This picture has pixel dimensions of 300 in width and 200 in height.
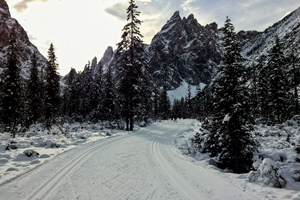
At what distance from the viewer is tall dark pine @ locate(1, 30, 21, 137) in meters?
24.2

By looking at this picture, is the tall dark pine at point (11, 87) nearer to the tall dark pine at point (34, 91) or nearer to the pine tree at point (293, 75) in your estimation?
the tall dark pine at point (34, 91)

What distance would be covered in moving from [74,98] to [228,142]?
46733 millimetres

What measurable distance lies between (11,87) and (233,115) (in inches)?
1115

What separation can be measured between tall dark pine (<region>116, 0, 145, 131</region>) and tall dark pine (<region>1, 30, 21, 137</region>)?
1483cm

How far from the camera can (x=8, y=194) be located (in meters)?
4.76

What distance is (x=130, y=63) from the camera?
74.0ft

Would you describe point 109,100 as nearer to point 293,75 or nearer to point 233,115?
point 233,115

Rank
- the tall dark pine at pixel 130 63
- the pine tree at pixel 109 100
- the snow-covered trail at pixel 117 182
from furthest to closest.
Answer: the pine tree at pixel 109 100, the tall dark pine at pixel 130 63, the snow-covered trail at pixel 117 182

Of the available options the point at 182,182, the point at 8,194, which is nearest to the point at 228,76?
the point at 182,182

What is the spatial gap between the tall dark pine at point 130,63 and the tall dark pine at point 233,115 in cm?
1293

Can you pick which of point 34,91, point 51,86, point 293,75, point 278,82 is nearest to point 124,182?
point 278,82

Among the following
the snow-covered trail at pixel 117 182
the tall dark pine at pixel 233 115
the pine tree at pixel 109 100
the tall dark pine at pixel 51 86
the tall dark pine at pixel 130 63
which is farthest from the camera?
the pine tree at pixel 109 100

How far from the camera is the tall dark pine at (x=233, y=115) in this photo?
10.4 metres

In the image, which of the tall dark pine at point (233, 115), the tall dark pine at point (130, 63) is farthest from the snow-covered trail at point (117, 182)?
the tall dark pine at point (130, 63)
